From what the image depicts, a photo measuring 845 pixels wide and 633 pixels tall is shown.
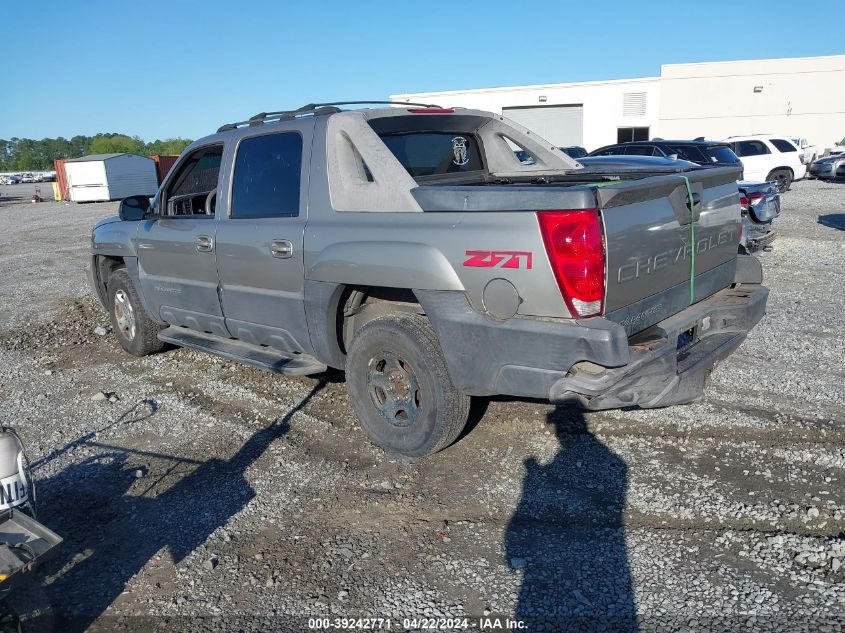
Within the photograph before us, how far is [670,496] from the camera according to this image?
365 centimetres

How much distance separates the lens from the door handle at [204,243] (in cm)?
511

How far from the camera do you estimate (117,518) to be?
374 cm

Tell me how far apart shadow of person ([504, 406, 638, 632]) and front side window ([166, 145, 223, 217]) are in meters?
3.33

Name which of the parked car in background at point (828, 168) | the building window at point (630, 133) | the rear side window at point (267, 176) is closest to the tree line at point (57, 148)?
the building window at point (630, 133)

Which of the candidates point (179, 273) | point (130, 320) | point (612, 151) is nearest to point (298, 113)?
point (179, 273)

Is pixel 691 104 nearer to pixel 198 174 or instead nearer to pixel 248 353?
pixel 198 174

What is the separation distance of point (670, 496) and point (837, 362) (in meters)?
2.86

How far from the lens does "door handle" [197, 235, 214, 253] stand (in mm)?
5113

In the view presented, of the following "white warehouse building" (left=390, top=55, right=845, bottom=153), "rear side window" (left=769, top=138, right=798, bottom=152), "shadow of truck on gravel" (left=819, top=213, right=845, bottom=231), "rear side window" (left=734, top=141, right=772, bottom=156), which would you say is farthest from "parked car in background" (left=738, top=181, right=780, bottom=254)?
"white warehouse building" (left=390, top=55, right=845, bottom=153)

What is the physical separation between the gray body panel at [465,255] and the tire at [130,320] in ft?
3.17

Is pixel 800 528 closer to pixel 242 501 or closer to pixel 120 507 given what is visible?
pixel 242 501

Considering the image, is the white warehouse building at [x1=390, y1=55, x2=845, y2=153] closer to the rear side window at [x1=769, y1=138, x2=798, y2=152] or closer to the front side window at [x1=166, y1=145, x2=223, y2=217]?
the rear side window at [x1=769, y1=138, x2=798, y2=152]

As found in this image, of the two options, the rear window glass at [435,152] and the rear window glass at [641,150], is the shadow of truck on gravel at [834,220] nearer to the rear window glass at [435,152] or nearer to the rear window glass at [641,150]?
the rear window glass at [641,150]

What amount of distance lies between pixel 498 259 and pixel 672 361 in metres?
1.07
